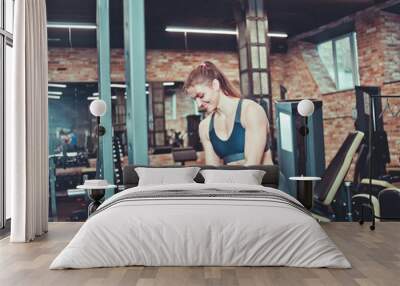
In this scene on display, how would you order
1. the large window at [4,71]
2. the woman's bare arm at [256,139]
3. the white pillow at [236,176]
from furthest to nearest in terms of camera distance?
1. the woman's bare arm at [256,139]
2. the large window at [4,71]
3. the white pillow at [236,176]

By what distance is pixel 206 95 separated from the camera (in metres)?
5.98

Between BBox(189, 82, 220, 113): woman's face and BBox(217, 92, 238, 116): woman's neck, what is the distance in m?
0.06

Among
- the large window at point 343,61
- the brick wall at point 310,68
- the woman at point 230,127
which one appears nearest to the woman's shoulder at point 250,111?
the woman at point 230,127

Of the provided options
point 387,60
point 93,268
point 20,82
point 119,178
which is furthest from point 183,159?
point 387,60

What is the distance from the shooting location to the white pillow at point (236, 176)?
531 cm

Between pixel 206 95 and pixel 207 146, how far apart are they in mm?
713

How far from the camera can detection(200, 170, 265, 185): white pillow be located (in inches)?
209

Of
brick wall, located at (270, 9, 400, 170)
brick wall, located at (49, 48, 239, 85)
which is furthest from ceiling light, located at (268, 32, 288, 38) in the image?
brick wall, located at (49, 48, 239, 85)

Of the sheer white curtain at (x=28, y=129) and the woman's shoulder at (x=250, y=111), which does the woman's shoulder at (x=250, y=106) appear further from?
the sheer white curtain at (x=28, y=129)

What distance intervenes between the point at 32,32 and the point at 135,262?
3.05 metres

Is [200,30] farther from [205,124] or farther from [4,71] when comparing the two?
A: [4,71]

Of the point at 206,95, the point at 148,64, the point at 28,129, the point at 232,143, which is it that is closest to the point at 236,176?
the point at 232,143

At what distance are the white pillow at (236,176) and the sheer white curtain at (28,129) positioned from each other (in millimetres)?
2056

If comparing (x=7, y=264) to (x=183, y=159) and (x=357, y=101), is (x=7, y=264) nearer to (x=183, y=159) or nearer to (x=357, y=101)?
(x=183, y=159)
